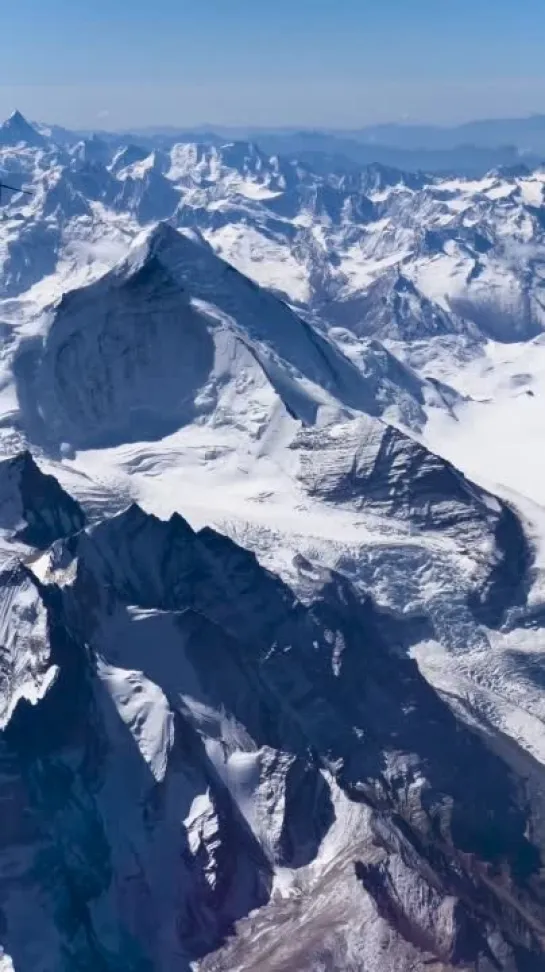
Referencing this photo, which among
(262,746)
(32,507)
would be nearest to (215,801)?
(262,746)

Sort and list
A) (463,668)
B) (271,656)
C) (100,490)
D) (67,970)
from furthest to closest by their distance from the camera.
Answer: (100,490), (463,668), (271,656), (67,970)

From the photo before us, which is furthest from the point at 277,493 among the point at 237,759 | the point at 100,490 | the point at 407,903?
the point at 407,903

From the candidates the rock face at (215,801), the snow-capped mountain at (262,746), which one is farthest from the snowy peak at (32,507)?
the rock face at (215,801)

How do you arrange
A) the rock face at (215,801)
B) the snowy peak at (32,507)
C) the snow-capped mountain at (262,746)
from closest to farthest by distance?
the rock face at (215,801) → the snow-capped mountain at (262,746) → the snowy peak at (32,507)

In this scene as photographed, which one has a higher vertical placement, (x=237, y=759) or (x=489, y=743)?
(x=237, y=759)

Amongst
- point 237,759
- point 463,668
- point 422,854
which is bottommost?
point 463,668

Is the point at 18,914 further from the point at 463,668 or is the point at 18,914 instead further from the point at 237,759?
the point at 463,668

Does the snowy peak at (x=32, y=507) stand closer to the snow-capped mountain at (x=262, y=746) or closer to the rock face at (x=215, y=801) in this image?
the snow-capped mountain at (x=262, y=746)

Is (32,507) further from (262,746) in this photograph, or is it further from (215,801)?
(215,801)
